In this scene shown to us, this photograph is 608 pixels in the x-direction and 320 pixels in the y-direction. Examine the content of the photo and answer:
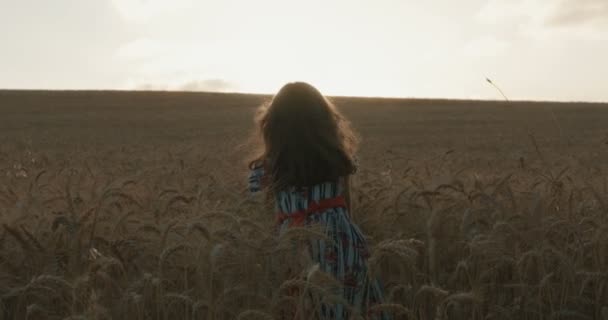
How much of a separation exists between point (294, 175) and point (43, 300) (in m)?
1.13

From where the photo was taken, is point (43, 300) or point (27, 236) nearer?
point (43, 300)

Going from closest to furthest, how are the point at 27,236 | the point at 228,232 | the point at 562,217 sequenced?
the point at 228,232
the point at 27,236
the point at 562,217

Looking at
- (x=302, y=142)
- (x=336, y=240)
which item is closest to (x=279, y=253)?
(x=336, y=240)

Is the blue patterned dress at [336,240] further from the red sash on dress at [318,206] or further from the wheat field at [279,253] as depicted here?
the wheat field at [279,253]

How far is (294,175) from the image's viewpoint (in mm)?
3121

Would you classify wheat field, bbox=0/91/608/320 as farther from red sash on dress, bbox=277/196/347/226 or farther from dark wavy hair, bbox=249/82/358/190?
dark wavy hair, bbox=249/82/358/190

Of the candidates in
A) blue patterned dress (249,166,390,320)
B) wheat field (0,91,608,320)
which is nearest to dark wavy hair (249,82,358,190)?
blue patterned dress (249,166,390,320)

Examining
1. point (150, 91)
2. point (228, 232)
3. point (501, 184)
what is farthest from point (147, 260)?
point (150, 91)

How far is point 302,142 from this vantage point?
315 cm

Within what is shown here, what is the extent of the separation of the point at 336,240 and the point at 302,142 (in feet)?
1.46

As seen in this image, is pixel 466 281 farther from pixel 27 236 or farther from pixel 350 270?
pixel 27 236

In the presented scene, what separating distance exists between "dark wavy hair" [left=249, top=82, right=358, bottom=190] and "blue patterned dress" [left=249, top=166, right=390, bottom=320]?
0.25 feet

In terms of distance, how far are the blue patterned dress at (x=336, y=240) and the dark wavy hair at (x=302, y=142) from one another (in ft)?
0.25

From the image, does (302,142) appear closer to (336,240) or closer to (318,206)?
(318,206)
